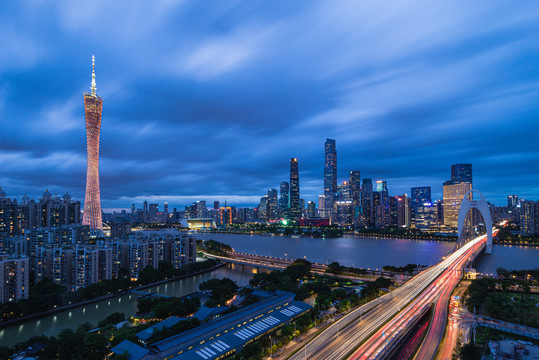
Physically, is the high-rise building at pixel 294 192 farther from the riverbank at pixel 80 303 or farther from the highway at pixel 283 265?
the riverbank at pixel 80 303

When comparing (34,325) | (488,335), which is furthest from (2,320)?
(488,335)

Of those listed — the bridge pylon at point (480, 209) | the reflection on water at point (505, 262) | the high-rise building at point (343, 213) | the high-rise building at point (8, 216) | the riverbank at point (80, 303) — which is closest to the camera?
the riverbank at point (80, 303)

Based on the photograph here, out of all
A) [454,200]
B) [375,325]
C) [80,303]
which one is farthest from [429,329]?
[454,200]

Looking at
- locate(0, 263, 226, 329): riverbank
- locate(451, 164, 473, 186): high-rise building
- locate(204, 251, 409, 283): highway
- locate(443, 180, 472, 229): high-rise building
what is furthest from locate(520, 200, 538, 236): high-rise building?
locate(0, 263, 226, 329): riverbank

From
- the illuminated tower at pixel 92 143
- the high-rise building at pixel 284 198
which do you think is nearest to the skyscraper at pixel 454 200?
the high-rise building at pixel 284 198

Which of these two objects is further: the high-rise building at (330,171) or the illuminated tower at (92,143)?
the high-rise building at (330,171)

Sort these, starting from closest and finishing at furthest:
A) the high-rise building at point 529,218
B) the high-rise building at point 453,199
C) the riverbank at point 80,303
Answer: the riverbank at point 80,303
the high-rise building at point 529,218
the high-rise building at point 453,199
